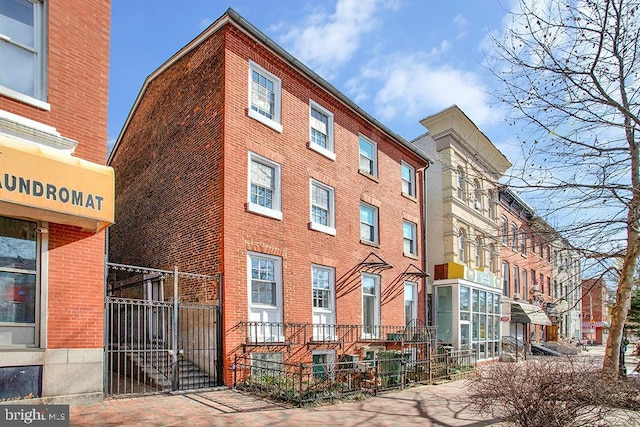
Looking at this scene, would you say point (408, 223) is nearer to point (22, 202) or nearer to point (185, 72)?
point (185, 72)

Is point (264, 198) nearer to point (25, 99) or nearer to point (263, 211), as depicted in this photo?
point (263, 211)

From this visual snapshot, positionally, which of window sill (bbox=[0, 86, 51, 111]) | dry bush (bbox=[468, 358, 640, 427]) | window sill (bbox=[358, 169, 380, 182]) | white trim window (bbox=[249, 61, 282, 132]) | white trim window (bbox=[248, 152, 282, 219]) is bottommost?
dry bush (bbox=[468, 358, 640, 427])

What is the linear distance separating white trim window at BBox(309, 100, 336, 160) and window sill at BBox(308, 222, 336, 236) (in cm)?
240

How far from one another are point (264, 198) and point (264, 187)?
0.31m

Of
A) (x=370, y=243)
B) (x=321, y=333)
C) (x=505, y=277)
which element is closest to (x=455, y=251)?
(x=370, y=243)

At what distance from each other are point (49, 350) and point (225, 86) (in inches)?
299

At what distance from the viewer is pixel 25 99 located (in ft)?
27.2

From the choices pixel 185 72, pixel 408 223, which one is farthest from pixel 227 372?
pixel 408 223

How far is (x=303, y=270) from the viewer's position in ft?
47.7

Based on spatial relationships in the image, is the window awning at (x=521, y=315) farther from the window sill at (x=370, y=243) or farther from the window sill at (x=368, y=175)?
the window sill at (x=368, y=175)

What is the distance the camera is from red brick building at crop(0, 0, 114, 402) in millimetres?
7742

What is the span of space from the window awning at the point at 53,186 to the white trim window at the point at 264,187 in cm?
493

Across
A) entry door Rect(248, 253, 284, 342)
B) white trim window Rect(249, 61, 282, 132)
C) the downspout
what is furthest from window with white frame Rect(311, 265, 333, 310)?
the downspout

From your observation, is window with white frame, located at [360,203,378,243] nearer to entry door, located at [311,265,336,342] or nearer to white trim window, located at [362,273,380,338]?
white trim window, located at [362,273,380,338]
